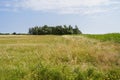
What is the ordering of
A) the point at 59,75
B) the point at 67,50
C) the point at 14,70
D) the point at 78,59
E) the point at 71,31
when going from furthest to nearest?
the point at 71,31, the point at 67,50, the point at 78,59, the point at 14,70, the point at 59,75

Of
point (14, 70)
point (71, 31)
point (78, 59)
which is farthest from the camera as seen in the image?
point (71, 31)

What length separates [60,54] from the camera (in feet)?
49.1

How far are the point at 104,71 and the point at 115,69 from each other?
20.4 inches

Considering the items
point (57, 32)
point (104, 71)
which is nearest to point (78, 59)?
point (104, 71)

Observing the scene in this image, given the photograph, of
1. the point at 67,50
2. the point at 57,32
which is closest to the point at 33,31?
the point at 57,32

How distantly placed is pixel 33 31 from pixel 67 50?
9262 centimetres

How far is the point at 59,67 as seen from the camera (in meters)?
10.8

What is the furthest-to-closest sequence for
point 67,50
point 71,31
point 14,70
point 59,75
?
1. point 71,31
2. point 67,50
3. point 14,70
4. point 59,75

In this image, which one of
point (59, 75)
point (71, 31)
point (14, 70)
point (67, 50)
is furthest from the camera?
point (71, 31)

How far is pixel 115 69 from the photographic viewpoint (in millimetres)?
11164

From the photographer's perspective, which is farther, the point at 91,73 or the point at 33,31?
the point at 33,31

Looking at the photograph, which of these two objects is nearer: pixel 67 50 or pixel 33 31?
pixel 67 50

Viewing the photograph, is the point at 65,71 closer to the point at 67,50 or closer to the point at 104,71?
the point at 104,71

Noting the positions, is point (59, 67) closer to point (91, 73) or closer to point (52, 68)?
point (52, 68)
